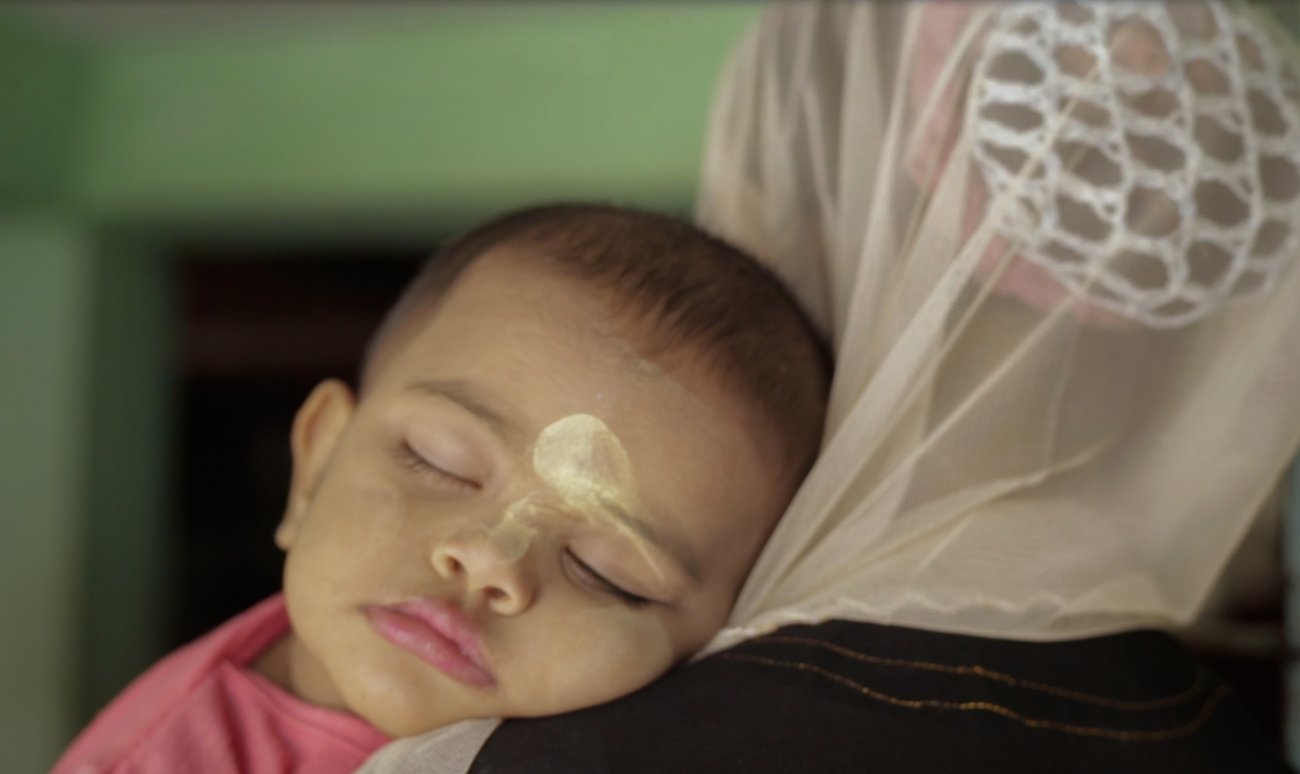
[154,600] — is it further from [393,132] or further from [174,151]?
[393,132]

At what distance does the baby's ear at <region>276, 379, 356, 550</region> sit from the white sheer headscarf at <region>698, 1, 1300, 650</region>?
31 centimetres

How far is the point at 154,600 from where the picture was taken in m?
2.32

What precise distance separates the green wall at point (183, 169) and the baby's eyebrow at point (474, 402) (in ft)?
4.32

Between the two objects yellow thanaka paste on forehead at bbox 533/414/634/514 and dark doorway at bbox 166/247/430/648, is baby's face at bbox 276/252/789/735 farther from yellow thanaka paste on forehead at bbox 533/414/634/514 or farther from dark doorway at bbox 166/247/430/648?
dark doorway at bbox 166/247/430/648

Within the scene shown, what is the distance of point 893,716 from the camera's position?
0.61m

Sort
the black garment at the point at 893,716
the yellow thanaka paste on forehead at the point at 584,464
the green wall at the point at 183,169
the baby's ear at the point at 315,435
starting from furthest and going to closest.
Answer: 1. the green wall at the point at 183,169
2. the baby's ear at the point at 315,435
3. the yellow thanaka paste on forehead at the point at 584,464
4. the black garment at the point at 893,716

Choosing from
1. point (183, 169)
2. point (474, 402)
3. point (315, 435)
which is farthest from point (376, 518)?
point (183, 169)

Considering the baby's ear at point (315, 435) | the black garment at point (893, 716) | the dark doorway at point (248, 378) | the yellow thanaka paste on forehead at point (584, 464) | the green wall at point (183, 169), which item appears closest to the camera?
the black garment at point (893, 716)

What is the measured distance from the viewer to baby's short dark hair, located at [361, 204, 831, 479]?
750 millimetres

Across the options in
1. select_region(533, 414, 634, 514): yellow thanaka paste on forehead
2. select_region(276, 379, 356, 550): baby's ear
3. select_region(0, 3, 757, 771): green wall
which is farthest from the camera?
select_region(0, 3, 757, 771): green wall

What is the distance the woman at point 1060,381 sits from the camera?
672mm

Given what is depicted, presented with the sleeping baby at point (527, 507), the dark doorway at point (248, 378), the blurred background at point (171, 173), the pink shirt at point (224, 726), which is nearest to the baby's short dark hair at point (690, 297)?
the sleeping baby at point (527, 507)

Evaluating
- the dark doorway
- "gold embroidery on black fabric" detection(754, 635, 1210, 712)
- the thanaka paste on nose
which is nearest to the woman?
"gold embroidery on black fabric" detection(754, 635, 1210, 712)

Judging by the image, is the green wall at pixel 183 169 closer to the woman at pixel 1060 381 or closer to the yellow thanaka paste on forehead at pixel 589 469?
the woman at pixel 1060 381
